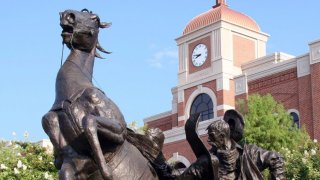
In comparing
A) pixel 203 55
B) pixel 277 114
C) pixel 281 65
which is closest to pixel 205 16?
pixel 203 55

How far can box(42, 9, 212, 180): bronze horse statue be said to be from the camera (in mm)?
4832

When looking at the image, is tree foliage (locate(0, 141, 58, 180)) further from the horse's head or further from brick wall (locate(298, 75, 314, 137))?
brick wall (locate(298, 75, 314, 137))

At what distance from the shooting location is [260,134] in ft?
92.1

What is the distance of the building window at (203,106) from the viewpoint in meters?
44.3

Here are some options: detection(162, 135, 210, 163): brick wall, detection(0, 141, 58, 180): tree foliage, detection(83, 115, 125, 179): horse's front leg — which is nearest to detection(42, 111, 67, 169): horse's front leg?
detection(83, 115, 125, 179): horse's front leg

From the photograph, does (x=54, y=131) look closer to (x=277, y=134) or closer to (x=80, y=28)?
(x=80, y=28)

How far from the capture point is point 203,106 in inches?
1778

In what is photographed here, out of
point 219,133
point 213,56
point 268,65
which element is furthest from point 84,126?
point 213,56

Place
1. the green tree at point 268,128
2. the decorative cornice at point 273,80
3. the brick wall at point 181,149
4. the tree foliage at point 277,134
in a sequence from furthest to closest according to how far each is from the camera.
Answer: the brick wall at point 181,149 → the decorative cornice at point 273,80 → the green tree at point 268,128 → the tree foliage at point 277,134

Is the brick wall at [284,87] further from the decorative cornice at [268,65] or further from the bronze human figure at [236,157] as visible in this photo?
the bronze human figure at [236,157]

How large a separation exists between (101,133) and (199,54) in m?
41.4

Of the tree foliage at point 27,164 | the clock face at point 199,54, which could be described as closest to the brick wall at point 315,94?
the clock face at point 199,54

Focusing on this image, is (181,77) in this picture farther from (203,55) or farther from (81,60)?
(81,60)

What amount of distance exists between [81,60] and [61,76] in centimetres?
22
